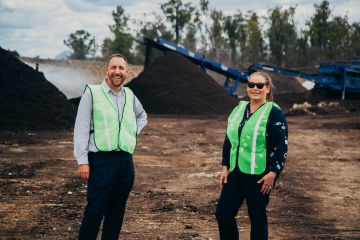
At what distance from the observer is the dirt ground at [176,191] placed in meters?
4.32

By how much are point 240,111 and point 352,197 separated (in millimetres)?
3950

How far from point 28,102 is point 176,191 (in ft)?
32.0

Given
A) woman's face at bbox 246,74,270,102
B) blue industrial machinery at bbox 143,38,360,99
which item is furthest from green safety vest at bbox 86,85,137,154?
blue industrial machinery at bbox 143,38,360,99

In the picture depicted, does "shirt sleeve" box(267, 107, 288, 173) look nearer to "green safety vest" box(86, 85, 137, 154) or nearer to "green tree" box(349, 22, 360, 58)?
"green safety vest" box(86, 85, 137, 154)

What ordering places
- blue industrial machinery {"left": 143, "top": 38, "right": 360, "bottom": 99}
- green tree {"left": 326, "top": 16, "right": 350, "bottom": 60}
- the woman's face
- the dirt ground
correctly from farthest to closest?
green tree {"left": 326, "top": 16, "right": 350, "bottom": 60} < blue industrial machinery {"left": 143, "top": 38, "right": 360, "bottom": 99} < the dirt ground < the woman's face

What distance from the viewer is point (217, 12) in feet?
151

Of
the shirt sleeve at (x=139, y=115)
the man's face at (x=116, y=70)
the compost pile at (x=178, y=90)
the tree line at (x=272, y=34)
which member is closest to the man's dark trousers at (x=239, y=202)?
the shirt sleeve at (x=139, y=115)

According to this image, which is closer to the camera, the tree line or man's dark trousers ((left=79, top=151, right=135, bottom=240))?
man's dark trousers ((left=79, top=151, right=135, bottom=240))

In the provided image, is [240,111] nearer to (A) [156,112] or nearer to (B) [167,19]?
(A) [156,112]

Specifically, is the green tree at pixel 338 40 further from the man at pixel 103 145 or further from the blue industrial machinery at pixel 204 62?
the man at pixel 103 145

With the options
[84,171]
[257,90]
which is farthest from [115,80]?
[257,90]

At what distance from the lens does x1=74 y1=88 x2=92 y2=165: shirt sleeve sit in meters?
2.80

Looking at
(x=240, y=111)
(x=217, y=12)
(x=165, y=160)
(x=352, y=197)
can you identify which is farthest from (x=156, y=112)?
(x=217, y=12)

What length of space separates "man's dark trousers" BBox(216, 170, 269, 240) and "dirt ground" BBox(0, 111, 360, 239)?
1316 millimetres
